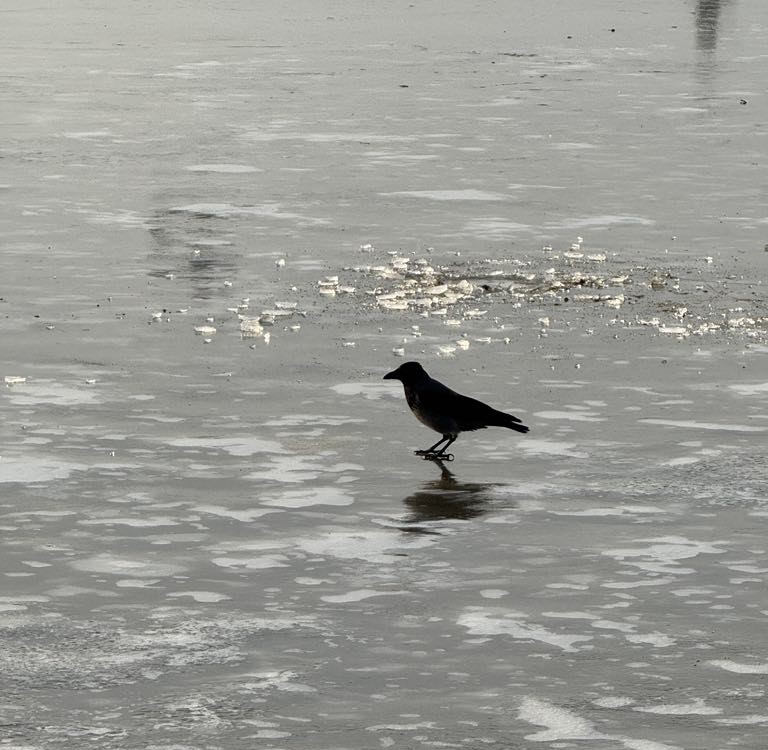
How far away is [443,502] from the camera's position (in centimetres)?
952

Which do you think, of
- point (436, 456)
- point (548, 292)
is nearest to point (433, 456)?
point (436, 456)

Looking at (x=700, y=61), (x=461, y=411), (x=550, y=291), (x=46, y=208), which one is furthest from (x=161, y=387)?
(x=700, y=61)

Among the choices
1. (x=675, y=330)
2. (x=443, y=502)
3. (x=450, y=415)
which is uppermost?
A: (x=675, y=330)

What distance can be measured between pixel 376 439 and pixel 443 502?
1.31m

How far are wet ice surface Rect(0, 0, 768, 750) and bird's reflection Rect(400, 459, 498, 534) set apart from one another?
0.02 metres

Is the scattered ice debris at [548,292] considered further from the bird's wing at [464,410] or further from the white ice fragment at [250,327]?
the bird's wing at [464,410]

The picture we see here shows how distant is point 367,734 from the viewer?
655 centimetres

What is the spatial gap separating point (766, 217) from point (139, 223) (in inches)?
218

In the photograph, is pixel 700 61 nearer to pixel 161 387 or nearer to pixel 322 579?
pixel 161 387

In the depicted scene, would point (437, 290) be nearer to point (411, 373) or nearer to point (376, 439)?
point (376, 439)

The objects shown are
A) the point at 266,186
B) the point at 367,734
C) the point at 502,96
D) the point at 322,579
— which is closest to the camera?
the point at 367,734

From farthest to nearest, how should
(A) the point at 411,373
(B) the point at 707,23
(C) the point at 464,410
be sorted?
1. (B) the point at 707,23
2. (A) the point at 411,373
3. (C) the point at 464,410

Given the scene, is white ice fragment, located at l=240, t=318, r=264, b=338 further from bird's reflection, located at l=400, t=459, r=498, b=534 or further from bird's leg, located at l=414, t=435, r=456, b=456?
bird's reflection, located at l=400, t=459, r=498, b=534

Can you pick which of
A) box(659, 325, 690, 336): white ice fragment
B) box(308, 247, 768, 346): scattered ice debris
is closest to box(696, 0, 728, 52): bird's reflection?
box(308, 247, 768, 346): scattered ice debris
